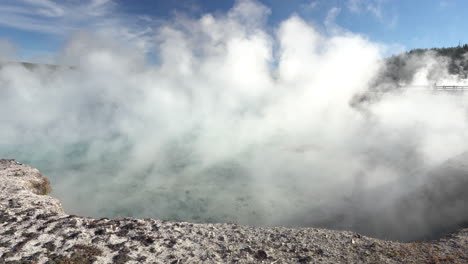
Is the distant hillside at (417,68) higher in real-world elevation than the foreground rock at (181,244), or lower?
higher

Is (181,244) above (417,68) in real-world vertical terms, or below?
below

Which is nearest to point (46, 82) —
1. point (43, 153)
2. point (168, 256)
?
point (43, 153)

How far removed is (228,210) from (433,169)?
10.9 m

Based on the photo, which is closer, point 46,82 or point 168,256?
point 168,256

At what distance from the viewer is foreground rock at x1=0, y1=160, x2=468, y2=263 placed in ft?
21.1

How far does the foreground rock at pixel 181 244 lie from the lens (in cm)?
644

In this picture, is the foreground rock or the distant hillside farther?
the distant hillside

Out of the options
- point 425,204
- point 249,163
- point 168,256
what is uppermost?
point 249,163

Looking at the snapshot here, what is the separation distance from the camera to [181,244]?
705 cm

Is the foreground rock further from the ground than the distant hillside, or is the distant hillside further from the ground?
the distant hillside

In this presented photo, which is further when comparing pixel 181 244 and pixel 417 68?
pixel 417 68

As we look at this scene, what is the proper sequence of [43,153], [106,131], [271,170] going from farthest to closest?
1. [106,131]
2. [43,153]
3. [271,170]

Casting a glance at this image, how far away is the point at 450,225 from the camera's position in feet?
33.1

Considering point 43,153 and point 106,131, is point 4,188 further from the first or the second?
point 106,131
